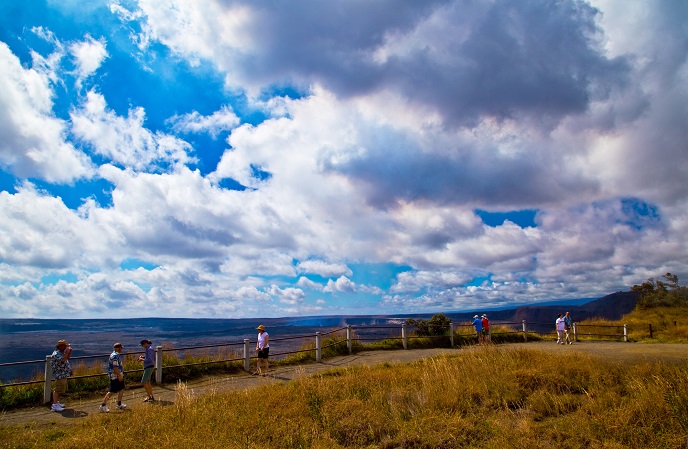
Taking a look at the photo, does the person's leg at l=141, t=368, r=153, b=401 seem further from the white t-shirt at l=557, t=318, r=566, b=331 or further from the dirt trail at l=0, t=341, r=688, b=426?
the white t-shirt at l=557, t=318, r=566, b=331

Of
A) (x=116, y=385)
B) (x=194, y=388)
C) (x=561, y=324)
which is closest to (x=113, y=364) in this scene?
(x=116, y=385)

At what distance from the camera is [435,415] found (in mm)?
8844

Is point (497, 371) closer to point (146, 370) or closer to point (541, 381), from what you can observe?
point (541, 381)

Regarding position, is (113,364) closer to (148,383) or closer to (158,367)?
(148,383)

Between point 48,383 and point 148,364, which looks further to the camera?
point 148,364

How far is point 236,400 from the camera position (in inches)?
409

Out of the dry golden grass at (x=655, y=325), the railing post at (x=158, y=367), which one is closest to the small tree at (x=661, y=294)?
the dry golden grass at (x=655, y=325)

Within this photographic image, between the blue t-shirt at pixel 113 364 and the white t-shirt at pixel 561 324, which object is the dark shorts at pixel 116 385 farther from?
the white t-shirt at pixel 561 324

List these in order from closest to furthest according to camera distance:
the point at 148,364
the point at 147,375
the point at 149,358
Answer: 1. the point at 147,375
2. the point at 148,364
3. the point at 149,358

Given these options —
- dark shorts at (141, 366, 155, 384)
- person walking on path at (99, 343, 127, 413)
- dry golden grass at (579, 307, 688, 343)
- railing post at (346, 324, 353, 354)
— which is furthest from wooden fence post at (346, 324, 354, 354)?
dry golden grass at (579, 307, 688, 343)

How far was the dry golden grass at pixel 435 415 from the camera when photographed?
7.52 meters

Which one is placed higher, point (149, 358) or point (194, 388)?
point (149, 358)

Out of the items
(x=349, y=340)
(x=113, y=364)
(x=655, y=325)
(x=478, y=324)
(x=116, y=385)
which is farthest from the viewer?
(x=655, y=325)

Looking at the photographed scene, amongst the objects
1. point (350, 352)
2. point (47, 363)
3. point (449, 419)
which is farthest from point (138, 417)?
point (350, 352)
